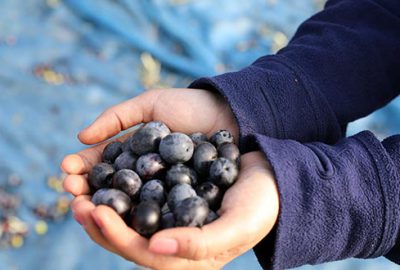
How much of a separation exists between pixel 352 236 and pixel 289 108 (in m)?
0.37

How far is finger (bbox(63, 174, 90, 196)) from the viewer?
47.1 inches

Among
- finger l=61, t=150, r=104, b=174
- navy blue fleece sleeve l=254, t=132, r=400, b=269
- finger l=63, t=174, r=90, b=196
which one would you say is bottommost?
navy blue fleece sleeve l=254, t=132, r=400, b=269

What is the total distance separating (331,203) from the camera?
3.75 feet

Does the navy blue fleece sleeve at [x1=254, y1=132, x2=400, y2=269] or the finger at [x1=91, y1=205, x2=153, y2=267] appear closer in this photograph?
the finger at [x1=91, y1=205, x2=153, y2=267]

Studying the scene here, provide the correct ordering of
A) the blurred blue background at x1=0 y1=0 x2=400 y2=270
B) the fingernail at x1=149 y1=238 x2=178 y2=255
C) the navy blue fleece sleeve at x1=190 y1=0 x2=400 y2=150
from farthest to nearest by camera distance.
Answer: the blurred blue background at x1=0 y1=0 x2=400 y2=270
the navy blue fleece sleeve at x1=190 y1=0 x2=400 y2=150
the fingernail at x1=149 y1=238 x2=178 y2=255

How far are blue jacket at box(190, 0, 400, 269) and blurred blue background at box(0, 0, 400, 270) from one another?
823mm

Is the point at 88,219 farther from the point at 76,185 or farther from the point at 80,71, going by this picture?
the point at 80,71

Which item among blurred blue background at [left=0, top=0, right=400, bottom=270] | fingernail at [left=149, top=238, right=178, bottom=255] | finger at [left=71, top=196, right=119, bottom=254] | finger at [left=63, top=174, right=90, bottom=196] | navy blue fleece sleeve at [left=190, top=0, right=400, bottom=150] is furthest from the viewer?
blurred blue background at [left=0, top=0, right=400, bottom=270]

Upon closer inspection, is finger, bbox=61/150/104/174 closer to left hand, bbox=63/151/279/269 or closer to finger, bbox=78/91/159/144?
finger, bbox=78/91/159/144

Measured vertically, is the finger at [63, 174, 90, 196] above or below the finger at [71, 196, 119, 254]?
above

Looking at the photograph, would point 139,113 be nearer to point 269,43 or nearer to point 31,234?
point 31,234

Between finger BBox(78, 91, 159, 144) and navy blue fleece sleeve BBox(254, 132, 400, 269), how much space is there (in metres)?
0.39

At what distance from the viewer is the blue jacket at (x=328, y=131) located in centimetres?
114

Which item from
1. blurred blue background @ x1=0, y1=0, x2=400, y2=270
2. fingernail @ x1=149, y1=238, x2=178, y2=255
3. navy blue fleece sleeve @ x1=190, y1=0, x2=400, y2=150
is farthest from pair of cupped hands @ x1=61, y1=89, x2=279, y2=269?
blurred blue background @ x1=0, y1=0, x2=400, y2=270
